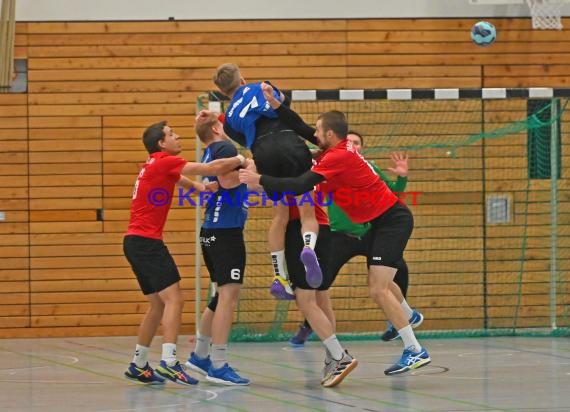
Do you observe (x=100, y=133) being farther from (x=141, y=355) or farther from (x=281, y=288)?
(x=281, y=288)

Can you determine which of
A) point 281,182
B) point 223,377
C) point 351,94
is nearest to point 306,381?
point 223,377

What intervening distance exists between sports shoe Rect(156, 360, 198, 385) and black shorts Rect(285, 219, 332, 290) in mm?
1131

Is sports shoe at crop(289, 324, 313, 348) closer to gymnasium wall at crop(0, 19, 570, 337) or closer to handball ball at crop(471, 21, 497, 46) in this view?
gymnasium wall at crop(0, 19, 570, 337)

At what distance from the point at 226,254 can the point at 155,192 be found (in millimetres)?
765

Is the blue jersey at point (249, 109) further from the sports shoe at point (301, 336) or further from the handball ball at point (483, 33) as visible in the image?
the handball ball at point (483, 33)

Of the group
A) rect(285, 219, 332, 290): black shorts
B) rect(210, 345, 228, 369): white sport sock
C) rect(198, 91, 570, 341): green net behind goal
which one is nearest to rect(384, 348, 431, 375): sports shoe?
rect(285, 219, 332, 290): black shorts

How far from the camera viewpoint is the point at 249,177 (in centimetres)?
860

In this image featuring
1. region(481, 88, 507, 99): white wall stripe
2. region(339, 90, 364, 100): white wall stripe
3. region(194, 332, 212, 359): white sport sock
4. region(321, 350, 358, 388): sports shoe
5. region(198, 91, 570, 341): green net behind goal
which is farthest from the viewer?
region(198, 91, 570, 341): green net behind goal

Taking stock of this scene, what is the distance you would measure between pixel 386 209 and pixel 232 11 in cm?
600

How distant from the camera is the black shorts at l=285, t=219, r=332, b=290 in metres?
8.92

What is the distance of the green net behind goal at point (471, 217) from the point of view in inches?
570

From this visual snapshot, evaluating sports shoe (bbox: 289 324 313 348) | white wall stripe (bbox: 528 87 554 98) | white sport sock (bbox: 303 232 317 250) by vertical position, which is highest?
white wall stripe (bbox: 528 87 554 98)

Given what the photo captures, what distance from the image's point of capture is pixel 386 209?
9.24 metres

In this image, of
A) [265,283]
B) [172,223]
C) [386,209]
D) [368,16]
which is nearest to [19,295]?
[172,223]
